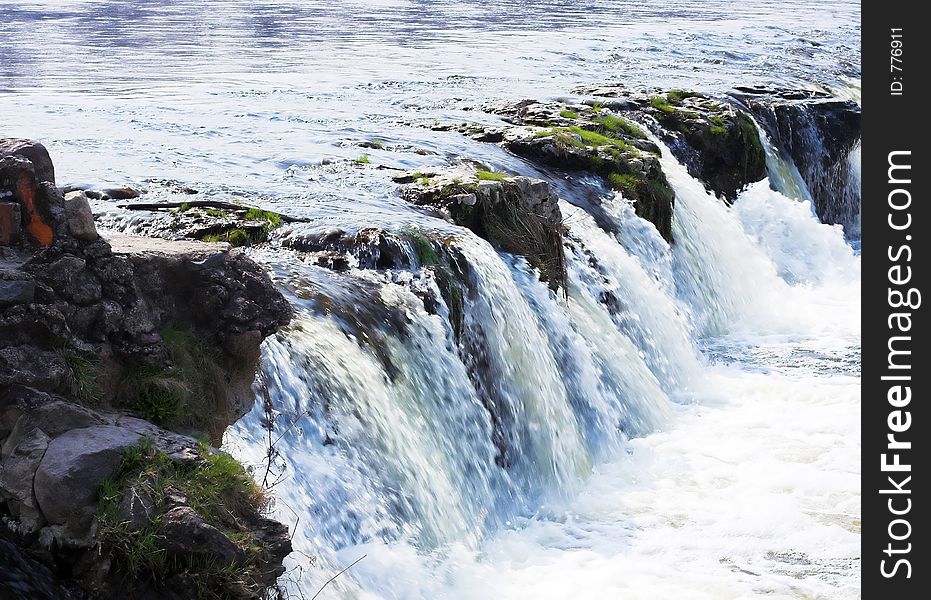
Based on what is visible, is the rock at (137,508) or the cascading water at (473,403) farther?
the cascading water at (473,403)

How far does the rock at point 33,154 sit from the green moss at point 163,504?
168cm

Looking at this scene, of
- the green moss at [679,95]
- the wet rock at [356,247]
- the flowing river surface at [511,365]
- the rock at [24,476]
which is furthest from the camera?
the green moss at [679,95]

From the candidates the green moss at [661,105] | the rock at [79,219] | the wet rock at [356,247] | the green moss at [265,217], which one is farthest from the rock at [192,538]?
the green moss at [661,105]

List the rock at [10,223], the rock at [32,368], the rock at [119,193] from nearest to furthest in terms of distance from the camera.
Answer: the rock at [32,368], the rock at [10,223], the rock at [119,193]

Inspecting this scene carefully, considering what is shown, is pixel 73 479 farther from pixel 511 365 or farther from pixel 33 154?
pixel 511 365

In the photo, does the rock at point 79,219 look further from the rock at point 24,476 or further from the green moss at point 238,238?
the green moss at point 238,238

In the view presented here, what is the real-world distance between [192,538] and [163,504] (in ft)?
0.74

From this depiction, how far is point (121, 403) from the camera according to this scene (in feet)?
20.0

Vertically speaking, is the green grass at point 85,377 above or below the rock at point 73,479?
above

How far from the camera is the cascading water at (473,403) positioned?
7.75 metres

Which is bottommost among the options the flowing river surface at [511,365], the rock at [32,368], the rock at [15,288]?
the flowing river surface at [511,365]
